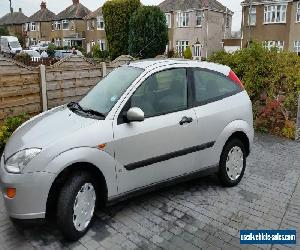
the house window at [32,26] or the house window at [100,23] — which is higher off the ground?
the house window at [32,26]

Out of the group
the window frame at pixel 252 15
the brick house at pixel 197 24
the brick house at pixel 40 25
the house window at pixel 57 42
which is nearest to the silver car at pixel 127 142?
the window frame at pixel 252 15

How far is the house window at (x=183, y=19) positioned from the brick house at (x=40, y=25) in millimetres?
29819

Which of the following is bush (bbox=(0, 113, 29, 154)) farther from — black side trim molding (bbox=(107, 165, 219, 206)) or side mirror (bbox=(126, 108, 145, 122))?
side mirror (bbox=(126, 108, 145, 122))

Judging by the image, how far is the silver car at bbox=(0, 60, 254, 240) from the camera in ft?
12.0

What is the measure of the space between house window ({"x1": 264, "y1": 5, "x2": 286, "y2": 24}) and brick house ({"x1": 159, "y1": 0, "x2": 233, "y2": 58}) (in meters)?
6.86

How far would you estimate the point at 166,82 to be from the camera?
4.73 m

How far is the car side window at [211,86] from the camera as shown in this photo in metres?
4.93

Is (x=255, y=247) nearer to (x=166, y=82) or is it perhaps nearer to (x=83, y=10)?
(x=166, y=82)

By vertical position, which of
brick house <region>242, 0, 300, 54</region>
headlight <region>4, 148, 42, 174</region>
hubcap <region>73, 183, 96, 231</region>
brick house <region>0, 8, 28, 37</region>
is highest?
brick house <region>0, 8, 28, 37</region>

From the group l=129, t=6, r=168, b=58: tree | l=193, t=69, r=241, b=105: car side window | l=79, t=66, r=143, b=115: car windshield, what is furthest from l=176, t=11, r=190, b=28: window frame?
l=79, t=66, r=143, b=115: car windshield

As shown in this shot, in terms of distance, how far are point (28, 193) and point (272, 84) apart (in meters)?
7.61

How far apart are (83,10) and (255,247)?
56.7 m

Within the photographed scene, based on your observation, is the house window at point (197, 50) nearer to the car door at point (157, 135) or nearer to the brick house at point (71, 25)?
the brick house at point (71, 25)

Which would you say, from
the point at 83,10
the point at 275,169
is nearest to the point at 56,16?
the point at 83,10
